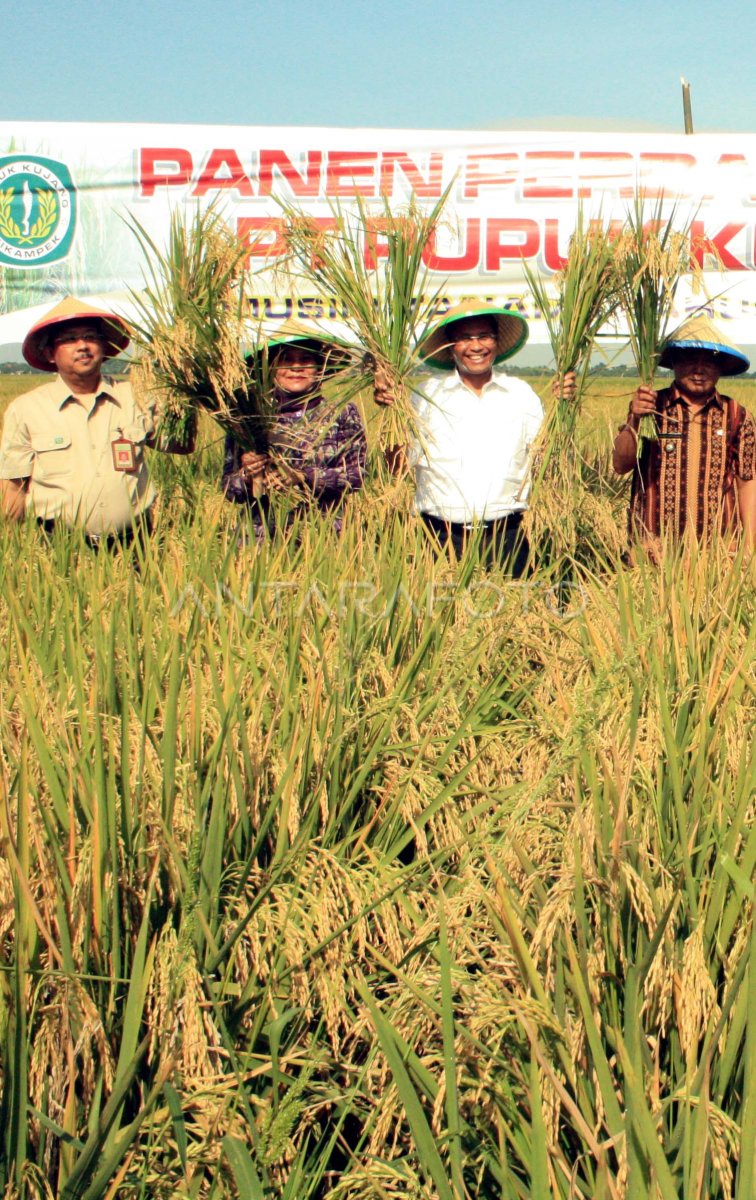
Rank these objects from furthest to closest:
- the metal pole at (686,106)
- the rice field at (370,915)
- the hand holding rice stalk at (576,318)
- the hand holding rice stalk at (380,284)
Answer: the metal pole at (686,106) < the hand holding rice stalk at (576,318) < the hand holding rice stalk at (380,284) < the rice field at (370,915)

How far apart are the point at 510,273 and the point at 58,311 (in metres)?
2.45

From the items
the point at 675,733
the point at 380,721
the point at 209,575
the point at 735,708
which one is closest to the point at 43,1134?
the point at 380,721

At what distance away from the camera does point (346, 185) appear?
4.79 meters

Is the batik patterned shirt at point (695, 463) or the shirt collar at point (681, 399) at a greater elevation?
the shirt collar at point (681, 399)

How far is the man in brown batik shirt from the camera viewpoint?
3.14m

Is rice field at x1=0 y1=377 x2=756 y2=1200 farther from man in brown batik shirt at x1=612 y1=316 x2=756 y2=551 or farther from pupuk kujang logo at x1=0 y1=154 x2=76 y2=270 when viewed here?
pupuk kujang logo at x1=0 y1=154 x2=76 y2=270

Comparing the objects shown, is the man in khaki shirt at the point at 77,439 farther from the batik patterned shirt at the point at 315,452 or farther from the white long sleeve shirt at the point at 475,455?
the white long sleeve shirt at the point at 475,455

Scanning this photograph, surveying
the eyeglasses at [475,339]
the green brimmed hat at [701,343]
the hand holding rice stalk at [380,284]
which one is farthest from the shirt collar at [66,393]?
the green brimmed hat at [701,343]

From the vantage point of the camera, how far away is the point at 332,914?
4.96 ft

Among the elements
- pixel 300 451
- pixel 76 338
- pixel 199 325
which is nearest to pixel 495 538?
pixel 300 451

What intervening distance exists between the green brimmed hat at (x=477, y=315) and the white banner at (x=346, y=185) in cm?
138

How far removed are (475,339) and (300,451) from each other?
0.63 metres

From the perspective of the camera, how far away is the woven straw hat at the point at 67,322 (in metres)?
3.16

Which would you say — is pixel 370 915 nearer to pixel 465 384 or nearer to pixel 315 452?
pixel 315 452
